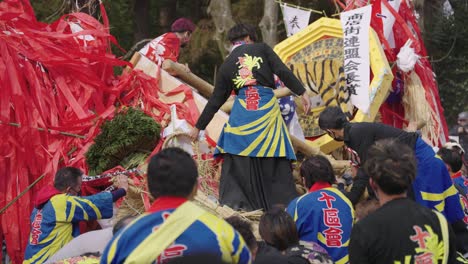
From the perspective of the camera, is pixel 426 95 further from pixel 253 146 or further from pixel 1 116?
pixel 1 116

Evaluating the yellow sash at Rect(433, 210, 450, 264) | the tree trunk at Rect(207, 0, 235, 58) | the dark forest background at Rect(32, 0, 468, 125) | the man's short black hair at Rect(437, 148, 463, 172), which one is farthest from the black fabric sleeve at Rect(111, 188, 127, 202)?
the dark forest background at Rect(32, 0, 468, 125)

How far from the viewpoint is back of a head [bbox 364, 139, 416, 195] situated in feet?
11.0

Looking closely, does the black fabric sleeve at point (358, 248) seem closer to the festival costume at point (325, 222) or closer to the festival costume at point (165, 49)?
the festival costume at point (325, 222)

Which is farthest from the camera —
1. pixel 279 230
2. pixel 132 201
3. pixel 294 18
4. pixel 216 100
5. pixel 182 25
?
pixel 294 18

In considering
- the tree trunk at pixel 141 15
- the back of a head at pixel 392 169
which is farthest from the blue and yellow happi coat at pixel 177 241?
the tree trunk at pixel 141 15

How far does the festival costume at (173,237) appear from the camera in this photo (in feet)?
9.30

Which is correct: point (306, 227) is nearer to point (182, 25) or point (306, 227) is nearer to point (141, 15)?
point (182, 25)

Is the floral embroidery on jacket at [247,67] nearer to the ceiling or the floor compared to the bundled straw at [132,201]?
nearer to the ceiling

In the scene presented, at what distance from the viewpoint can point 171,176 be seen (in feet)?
9.68

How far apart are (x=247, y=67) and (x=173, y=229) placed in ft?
11.7

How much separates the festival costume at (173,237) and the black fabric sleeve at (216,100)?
341 cm

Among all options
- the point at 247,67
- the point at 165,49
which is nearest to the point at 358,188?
the point at 247,67

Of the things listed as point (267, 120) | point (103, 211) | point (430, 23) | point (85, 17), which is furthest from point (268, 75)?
point (430, 23)

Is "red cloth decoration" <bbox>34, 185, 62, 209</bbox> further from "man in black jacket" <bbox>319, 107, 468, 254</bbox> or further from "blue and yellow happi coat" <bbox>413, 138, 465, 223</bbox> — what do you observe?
"blue and yellow happi coat" <bbox>413, 138, 465, 223</bbox>
